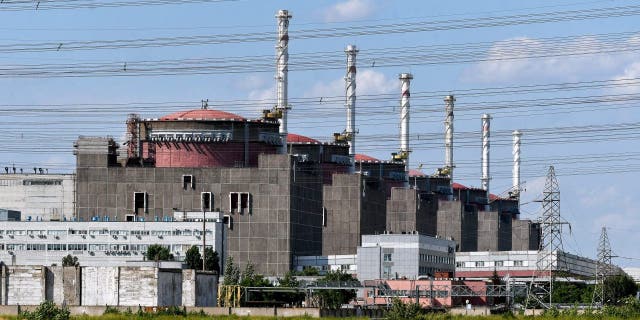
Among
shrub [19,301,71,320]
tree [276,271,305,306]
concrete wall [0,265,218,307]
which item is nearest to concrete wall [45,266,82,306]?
concrete wall [0,265,218,307]

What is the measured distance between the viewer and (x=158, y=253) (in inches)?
7308

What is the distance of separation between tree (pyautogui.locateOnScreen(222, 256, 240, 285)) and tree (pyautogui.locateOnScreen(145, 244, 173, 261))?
6706 mm

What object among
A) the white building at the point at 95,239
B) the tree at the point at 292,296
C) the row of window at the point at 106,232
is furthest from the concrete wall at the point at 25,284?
the row of window at the point at 106,232

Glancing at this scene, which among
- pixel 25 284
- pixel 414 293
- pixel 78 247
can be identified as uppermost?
pixel 78 247

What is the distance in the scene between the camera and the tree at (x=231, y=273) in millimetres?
171775

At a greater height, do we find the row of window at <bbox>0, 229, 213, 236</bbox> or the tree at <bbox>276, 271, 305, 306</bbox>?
the row of window at <bbox>0, 229, 213, 236</bbox>

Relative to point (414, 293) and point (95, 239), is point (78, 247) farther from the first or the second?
point (414, 293)

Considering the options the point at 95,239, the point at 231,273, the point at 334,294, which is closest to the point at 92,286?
the point at 334,294

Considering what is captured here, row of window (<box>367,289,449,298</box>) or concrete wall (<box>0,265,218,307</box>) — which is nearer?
concrete wall (<box>0,265,218,307</box>)

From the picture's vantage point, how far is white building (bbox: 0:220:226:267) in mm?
194500

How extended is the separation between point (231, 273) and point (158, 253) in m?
8.61

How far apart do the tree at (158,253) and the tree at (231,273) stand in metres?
6.71

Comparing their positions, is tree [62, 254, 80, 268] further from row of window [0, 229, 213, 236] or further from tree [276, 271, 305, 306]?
tree [276, 271, 305, 306]

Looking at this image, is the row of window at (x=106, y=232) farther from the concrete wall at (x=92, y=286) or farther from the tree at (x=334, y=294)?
the concrete wall at (x=92, y=286)
